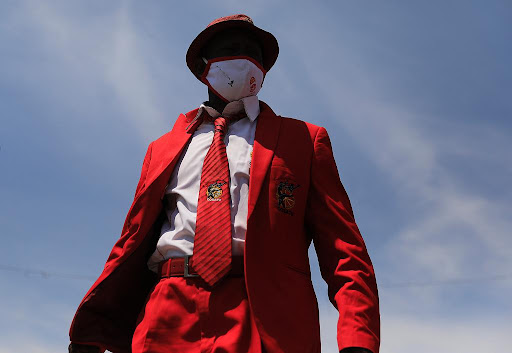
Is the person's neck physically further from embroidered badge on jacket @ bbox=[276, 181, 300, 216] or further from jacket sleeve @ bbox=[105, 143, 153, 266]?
embroidered badge on jacket @ bbox=[276, 181, 300, 216]

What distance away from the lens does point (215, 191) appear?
3.64 m

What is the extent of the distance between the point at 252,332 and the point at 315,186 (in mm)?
1012

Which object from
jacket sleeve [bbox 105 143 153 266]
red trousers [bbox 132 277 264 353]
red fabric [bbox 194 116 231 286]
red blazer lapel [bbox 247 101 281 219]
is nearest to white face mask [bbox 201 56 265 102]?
red blazer lapel [bbox 247 101 281 219]

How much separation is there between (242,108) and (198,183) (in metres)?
0.70

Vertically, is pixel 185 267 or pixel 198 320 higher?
pixel 185 267

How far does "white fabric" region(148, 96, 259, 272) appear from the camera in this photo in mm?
3561

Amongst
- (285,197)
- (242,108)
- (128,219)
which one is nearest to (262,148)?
(285,197)

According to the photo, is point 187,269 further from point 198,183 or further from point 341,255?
point 341,255

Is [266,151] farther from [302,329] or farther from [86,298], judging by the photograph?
[86,298]

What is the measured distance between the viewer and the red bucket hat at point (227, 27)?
434 cm

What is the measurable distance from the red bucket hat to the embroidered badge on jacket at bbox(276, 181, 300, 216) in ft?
4.16

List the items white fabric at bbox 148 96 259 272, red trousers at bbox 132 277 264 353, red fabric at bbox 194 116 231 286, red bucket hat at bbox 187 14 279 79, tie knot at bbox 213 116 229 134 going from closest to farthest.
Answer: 1. red trousers at bbox 132 277 264 353
2. red fabric at bbox 194 116 231 286
3. white fabric at bbox 148 96 259 272
4. tie knot at bbox 213 116 229 134
5. red bucket hat at bbox 187 14 279 79

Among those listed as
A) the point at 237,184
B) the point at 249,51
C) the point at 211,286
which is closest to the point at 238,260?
the point at 211,286

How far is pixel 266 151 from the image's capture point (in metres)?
3.80
